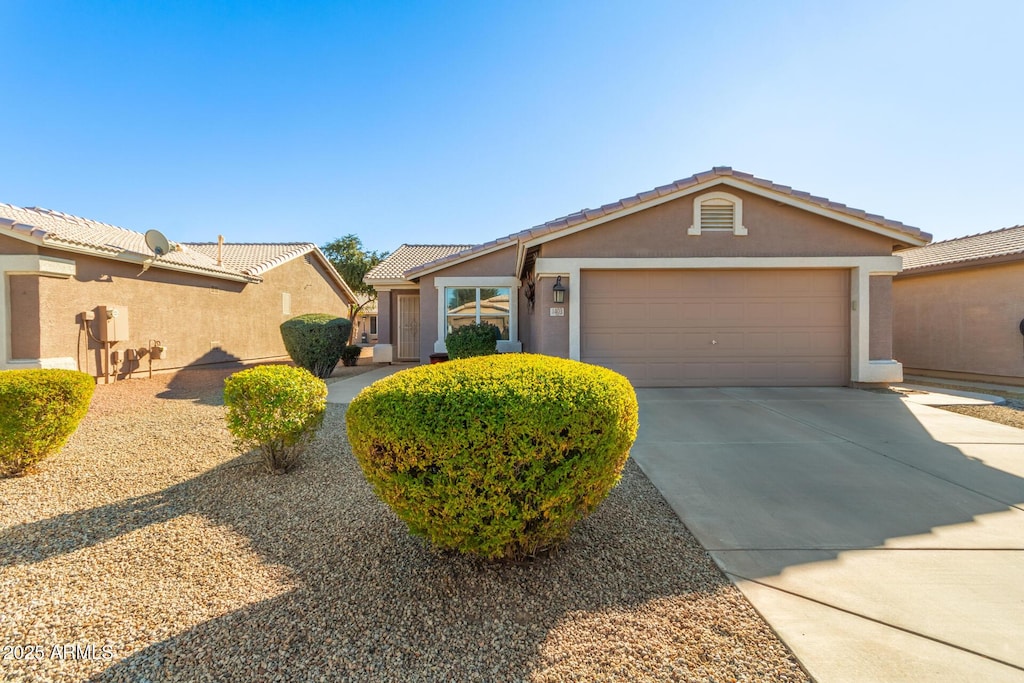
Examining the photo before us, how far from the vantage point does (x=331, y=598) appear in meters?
2.47

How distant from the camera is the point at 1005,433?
18.6ft

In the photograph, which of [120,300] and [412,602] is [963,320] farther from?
[120,300]

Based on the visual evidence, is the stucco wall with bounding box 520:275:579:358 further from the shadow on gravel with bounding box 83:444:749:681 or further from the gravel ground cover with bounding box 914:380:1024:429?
the gravel ground cover with bounding box 914:380:1024:429

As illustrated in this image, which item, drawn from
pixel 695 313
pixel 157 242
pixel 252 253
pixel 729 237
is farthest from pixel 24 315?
pixel 729 237

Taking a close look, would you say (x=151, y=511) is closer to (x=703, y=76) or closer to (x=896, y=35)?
(x=703, y=76)

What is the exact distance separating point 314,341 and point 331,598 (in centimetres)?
993

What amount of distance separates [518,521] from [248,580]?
5.96ft

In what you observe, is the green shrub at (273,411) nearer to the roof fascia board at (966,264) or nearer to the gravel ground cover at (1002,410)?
the gravel ground cover at (1002,410)

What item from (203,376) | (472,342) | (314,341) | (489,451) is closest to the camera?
(489,451)

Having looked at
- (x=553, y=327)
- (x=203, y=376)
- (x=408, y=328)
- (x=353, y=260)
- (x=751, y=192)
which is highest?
(x=353, y=260)

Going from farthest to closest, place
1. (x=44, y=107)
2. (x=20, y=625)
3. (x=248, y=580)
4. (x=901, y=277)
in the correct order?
(x=901, y=277) < (x=44, y=107) < (x=248, y=580) < (x=20, y=625)

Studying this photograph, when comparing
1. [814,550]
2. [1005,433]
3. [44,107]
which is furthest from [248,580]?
[44,107]

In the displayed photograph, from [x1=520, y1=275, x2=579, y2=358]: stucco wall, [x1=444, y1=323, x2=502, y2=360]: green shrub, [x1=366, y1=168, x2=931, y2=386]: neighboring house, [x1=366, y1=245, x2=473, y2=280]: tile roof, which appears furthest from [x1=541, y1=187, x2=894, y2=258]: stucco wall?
[x1=366, y1=245, x2=473, y2=280]: tile roof

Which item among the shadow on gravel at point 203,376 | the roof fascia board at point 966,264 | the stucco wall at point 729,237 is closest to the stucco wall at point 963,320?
the roof fascia board at point 966,264
